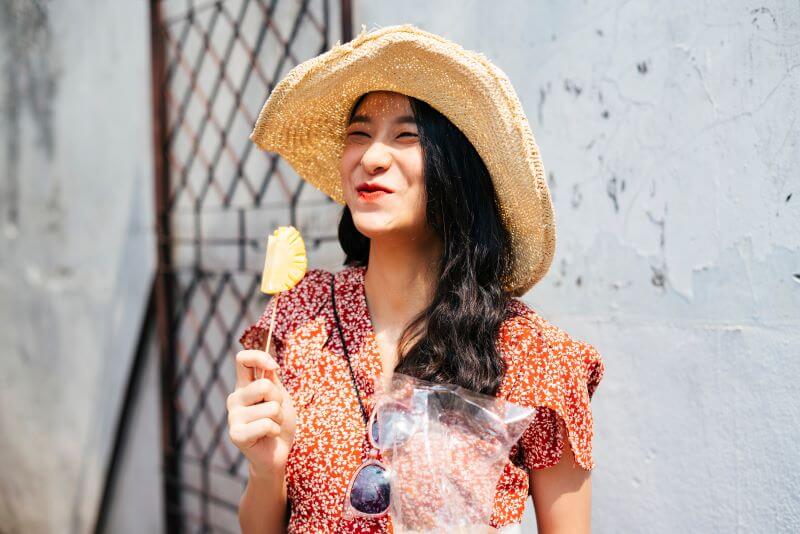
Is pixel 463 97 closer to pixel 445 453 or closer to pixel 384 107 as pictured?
pixel 384 107

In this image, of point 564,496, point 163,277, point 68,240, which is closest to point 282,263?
point 564,496

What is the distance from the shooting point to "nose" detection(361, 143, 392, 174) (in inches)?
56.8

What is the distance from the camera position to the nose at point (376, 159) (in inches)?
56.8

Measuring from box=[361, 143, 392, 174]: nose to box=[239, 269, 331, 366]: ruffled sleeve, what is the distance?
1.26ft

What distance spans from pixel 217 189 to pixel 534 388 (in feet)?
8.20

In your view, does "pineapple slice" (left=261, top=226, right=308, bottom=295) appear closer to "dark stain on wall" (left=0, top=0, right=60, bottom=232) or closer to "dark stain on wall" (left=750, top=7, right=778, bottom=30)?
"dark stain on wall" (left=750, top=7, right=778, bottom=30)

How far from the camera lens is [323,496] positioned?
4.76 feet

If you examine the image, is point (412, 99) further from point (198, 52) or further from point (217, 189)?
point (198, 52)

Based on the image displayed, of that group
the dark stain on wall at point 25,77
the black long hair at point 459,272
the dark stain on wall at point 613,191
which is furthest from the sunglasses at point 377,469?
the dark stain on wall at point 25,77

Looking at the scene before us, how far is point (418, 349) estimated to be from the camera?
1510 millimetres

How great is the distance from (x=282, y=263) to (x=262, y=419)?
1.04 ft

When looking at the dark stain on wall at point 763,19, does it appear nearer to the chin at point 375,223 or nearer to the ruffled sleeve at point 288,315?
the chin at point 375,223

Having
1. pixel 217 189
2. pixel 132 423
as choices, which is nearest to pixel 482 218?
pixel 217 189

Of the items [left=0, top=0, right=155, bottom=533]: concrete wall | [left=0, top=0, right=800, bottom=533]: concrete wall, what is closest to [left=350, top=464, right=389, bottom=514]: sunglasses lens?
[left=0, top=0, right=800, bottom=533]: concrete wall
